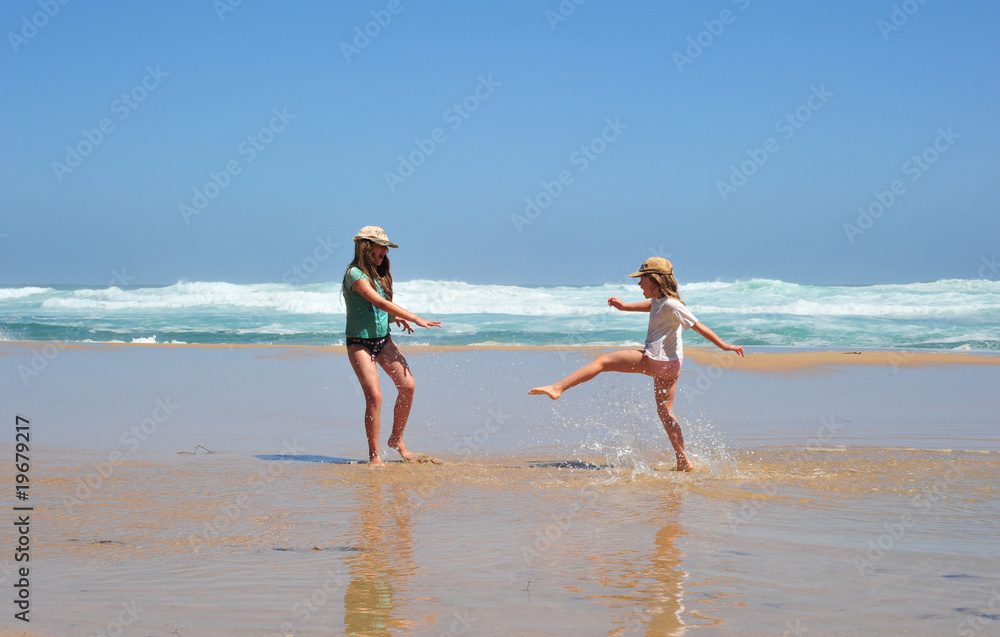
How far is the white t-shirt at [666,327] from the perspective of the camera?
20.9 feet

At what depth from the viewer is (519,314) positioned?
3244cm

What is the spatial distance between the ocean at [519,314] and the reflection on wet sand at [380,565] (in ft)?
50.0

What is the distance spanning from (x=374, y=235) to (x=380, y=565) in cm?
339

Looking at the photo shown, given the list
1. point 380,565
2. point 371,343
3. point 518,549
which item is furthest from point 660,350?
point 380,565

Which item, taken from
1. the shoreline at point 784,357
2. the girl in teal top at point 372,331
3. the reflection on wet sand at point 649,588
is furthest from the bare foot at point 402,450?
the shoreline at point 784,357

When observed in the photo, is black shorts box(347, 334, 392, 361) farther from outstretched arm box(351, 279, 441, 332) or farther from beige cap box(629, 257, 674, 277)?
beige cap box(629, 257, 674, 277)

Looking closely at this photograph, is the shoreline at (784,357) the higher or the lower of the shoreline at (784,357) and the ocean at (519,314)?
the lower

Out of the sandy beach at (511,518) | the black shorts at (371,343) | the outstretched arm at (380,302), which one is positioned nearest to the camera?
the sandy beach at (511,518)

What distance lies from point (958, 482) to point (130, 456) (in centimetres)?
578

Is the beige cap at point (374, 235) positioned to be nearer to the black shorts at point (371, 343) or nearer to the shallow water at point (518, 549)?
the black shorts at point (371, 343)

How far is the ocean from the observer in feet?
74.0

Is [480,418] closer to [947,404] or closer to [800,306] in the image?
[947,404]

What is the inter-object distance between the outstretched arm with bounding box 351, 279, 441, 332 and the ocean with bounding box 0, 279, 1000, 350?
13.8 metres

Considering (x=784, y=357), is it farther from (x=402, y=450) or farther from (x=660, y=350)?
(x=402, y=450)
